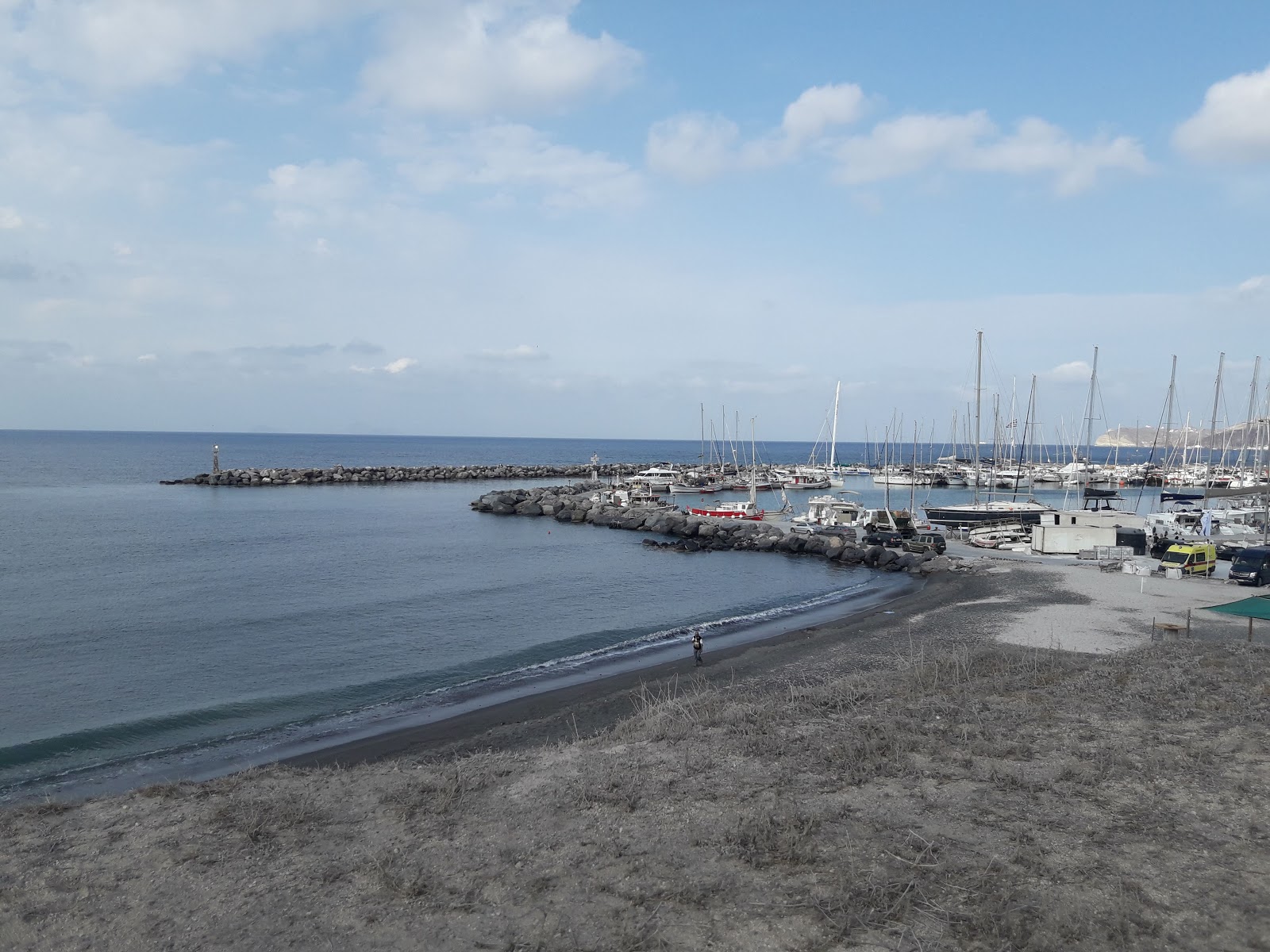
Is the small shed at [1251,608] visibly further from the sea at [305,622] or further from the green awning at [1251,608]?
the sea at [305,622]

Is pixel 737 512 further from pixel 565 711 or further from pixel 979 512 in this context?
pixel 565 711

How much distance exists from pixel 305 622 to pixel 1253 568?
3689 centimetres

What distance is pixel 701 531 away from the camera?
56812 mm

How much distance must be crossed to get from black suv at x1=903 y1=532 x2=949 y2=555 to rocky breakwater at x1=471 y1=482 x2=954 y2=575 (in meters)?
0.63

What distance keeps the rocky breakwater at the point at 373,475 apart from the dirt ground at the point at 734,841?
9462 cm

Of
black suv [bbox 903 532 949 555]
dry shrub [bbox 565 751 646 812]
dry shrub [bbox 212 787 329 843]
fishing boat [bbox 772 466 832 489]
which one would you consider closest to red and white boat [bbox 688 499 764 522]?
black suv [bbox 903 532 949 555]

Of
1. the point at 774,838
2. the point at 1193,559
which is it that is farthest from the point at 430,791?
the point at 1193,559

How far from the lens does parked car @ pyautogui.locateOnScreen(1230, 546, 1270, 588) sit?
3173 cm

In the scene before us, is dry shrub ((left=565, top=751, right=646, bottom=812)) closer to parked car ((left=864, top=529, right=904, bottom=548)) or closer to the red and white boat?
parked car ((left=864, top=529, right=904, bottom=548))

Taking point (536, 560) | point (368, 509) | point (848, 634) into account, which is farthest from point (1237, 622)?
point (368, 509)

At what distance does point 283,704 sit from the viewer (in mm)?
21109

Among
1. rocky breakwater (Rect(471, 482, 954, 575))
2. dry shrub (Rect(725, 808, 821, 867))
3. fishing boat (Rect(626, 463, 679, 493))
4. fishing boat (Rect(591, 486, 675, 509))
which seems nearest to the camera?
dry shrub (Rect(725, 808, 821, 867))

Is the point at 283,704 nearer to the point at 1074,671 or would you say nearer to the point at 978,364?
the point at 1074,671

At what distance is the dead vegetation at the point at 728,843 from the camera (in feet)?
25.4
